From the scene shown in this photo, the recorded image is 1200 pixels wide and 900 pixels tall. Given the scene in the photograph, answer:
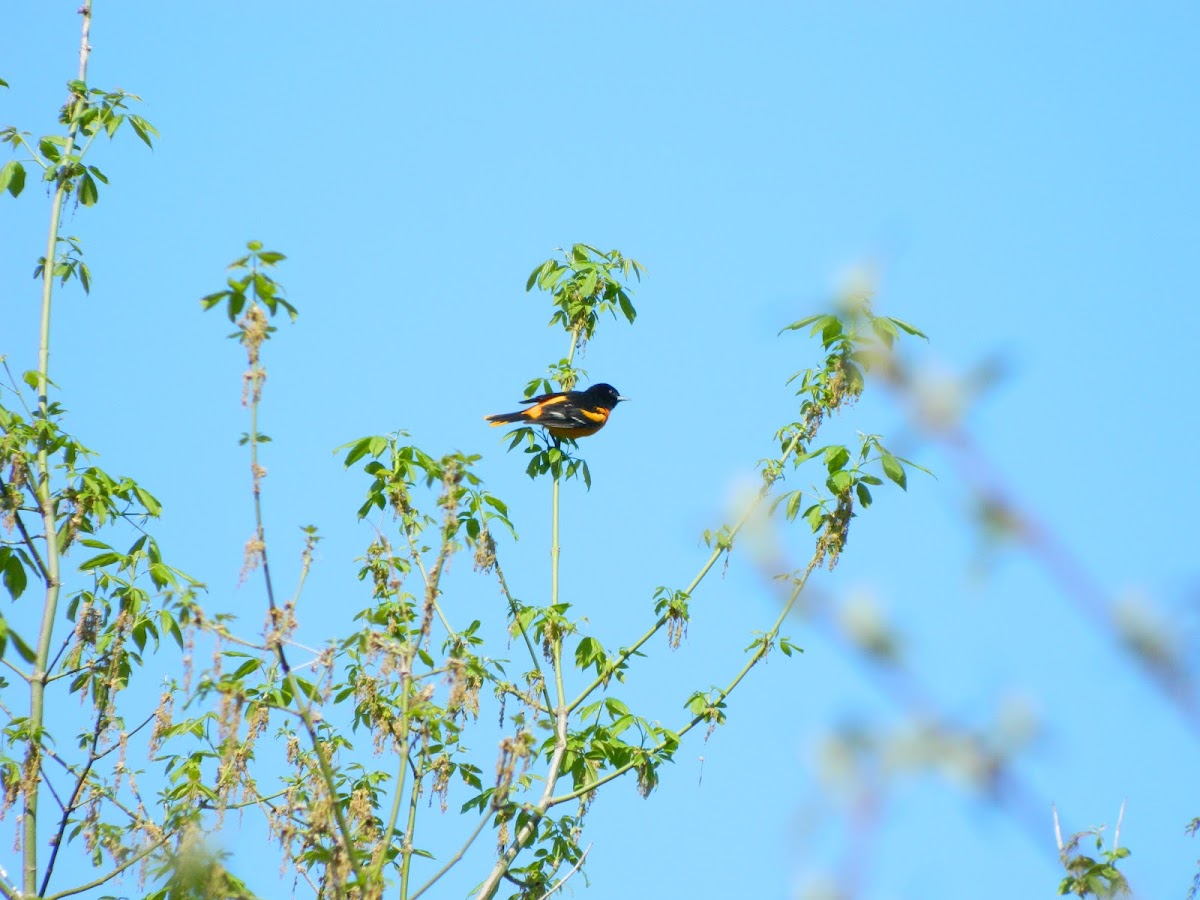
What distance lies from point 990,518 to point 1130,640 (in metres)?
0.16

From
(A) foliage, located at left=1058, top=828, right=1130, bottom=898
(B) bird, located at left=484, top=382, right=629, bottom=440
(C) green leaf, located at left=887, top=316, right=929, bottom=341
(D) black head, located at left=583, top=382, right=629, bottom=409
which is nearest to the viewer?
(A) foliage, located at left=1058, top=828, right=1130, bottom=898

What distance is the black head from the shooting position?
31.6 ft

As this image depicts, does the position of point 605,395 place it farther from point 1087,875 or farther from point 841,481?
point 1087,875

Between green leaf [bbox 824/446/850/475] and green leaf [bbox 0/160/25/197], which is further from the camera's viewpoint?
green leaf [bbox 0/160/25/197]

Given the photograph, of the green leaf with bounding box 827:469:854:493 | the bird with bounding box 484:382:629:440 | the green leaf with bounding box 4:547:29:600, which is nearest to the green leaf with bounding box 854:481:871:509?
the green leaf with bounding box 827:469:854:493

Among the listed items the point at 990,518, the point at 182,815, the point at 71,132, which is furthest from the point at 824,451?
the point at 990,518

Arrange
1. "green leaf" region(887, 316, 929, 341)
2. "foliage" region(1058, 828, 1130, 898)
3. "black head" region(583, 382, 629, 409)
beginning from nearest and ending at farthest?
"foliage" region(1058, 828, 1130, 898)
"green leaf" region(887, 316, 929, 341)
"black head" region(583, 382, 629, 409)

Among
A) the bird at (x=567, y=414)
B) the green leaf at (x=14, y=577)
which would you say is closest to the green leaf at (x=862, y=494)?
the bird at (x=567, y=414)

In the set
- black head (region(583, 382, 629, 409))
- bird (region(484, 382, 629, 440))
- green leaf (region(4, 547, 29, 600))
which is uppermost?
black head (region(583, 382, 629, 409))

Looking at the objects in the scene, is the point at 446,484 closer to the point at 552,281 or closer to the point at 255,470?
the point at 255,470

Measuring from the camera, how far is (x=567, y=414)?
8.33 meters

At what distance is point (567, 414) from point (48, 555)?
Result: 3408 mm

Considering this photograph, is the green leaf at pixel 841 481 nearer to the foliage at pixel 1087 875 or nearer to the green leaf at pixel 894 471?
the green leaf at pixel 894 471

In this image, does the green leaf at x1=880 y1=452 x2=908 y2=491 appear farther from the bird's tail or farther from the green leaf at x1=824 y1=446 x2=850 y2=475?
the bird's tail
